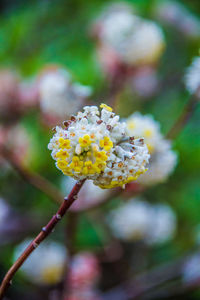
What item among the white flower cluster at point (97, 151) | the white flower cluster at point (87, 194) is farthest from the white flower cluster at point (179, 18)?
the white flower cluster at point (97, 151)

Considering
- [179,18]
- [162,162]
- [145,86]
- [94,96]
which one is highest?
[179,18]

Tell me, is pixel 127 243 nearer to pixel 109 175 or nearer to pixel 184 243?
pixel 184 243

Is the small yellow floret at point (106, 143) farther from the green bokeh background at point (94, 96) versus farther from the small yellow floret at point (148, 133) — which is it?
the green bokeh background at point (94, 96)

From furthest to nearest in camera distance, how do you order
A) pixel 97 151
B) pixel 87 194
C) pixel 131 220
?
pixel 131 220 < pixel 87 194 < pixel 97 151

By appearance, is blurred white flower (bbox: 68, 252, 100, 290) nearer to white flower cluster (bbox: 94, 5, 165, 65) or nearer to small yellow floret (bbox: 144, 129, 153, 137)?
small yellow floret (bbox: 144, 129, 153, 137)

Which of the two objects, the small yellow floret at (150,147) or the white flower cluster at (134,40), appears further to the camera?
the white flower cluster at (134,40)

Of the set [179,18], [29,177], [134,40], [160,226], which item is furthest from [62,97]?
[179,18]

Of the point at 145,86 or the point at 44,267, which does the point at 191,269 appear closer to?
the point at 44,267
